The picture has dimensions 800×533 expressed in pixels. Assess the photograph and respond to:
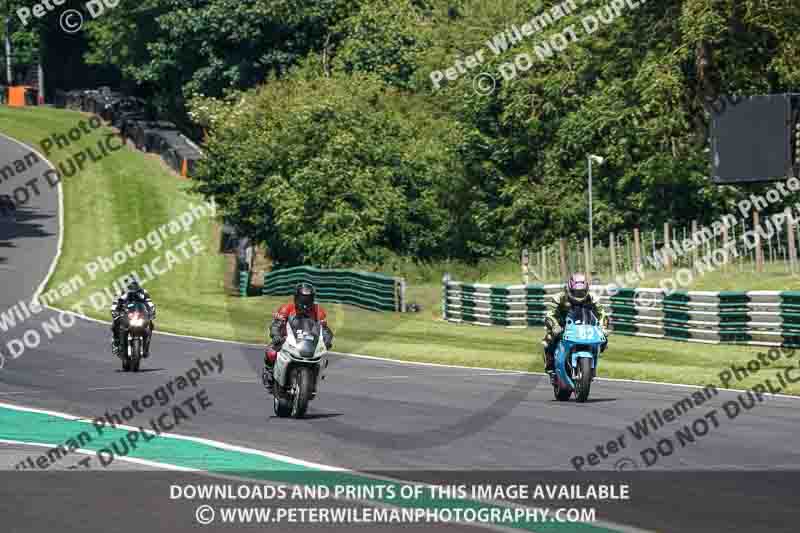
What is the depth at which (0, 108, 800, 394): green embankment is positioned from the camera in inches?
1193

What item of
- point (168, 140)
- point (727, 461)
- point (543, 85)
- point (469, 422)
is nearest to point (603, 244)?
point (543, 85)

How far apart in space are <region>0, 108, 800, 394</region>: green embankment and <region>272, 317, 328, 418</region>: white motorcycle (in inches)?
323

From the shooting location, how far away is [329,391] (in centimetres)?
2238

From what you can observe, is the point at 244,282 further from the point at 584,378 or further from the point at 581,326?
the point at 581,326

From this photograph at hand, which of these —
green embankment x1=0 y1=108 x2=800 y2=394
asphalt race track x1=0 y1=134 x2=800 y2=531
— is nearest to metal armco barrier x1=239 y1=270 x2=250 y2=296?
green embankment x1=0 y1=108 x2=800 y2=394

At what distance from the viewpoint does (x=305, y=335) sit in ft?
57.5

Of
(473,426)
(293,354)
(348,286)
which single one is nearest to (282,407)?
(293,354)

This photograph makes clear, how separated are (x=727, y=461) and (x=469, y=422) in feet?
14.5

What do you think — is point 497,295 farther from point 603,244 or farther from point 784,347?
point 603,244

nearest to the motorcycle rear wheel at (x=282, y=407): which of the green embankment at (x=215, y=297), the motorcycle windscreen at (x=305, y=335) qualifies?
the motorcycle windscreen at (x=305, y=335)

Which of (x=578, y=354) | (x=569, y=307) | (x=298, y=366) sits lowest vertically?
(x=578, y=354)

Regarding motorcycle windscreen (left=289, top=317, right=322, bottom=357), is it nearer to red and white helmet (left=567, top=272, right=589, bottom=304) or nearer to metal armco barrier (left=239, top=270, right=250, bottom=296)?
red and white helmet (left=567, top=272, right=589, bottom=304)

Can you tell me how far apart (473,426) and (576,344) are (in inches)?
116

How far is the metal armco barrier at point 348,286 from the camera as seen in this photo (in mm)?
45188
